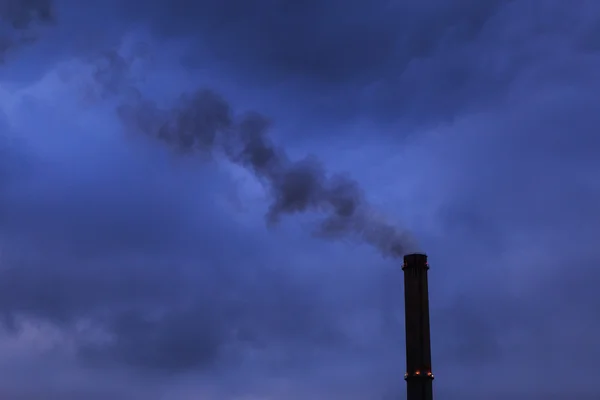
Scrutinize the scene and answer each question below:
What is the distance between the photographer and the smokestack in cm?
9094

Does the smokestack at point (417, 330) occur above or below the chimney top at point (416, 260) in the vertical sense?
below

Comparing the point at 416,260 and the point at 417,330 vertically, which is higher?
the point at 416,260

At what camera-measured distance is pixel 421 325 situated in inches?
3649

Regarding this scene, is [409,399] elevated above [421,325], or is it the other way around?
[421,325]

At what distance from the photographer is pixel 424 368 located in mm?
91562

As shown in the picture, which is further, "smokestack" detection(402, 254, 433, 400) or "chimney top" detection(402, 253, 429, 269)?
"chimney top" detection(402, 253, 429, 269)

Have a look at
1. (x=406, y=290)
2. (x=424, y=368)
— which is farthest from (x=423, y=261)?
(x=424, y=368)

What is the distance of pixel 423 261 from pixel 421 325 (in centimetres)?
610

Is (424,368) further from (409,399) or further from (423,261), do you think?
(423,261)

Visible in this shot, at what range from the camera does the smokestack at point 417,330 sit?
298ft

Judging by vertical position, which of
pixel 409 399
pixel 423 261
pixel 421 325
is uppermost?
pixel 423 261

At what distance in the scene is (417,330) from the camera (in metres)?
92.6

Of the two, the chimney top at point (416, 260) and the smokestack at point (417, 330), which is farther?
the chimney top at point (416, 260)

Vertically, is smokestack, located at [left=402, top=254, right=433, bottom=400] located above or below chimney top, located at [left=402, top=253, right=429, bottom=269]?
below
